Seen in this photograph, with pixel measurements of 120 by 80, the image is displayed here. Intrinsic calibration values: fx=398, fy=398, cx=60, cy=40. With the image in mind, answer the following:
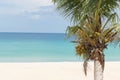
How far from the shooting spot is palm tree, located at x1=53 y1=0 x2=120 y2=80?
709cm

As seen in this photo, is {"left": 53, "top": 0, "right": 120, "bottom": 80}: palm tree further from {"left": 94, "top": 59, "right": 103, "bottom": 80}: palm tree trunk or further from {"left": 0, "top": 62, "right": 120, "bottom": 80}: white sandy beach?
{"left": 0, "top": 62, "right": 120, "bottom": 80}: white sandy beach

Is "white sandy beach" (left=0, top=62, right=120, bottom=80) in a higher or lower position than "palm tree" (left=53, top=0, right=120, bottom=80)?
lower

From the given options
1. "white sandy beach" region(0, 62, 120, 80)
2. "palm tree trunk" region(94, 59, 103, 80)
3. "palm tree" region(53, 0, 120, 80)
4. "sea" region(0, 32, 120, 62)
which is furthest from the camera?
"sea" region(0, 32, 120, 62)

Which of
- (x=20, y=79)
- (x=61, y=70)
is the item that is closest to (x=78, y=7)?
(x=20, y=79)

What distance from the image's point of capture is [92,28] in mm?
7160

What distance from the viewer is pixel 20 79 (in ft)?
40.1

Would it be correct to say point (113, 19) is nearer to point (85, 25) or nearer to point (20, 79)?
point (85, 25)

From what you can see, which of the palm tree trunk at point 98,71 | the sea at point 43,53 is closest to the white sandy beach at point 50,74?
the sea at point 43,53

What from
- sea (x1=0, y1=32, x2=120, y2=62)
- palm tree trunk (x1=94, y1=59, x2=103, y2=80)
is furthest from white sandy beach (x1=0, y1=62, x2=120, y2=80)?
palm tree trunk (x1=94, y1=59, x2=103, y2=80)

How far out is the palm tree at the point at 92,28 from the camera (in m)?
7.09

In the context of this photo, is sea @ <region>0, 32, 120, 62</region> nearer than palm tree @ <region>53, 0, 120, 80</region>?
No

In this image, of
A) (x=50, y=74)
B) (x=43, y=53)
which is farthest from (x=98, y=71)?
(x=43, y=53)

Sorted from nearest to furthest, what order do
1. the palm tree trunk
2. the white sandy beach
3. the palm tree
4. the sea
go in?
1. the palm tree
2. the palm tree trunk
3. the white sandy beach
4. the sea

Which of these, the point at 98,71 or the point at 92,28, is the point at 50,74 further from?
the point at 92,28
